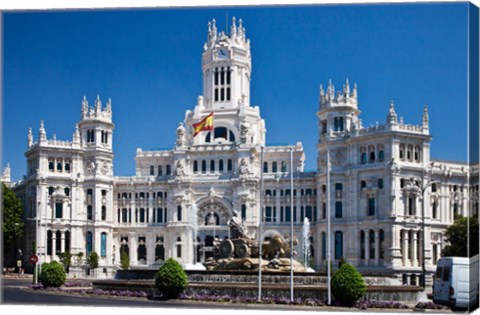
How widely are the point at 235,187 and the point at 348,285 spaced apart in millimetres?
55354

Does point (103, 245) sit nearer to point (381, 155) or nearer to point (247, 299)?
point (381, 155)

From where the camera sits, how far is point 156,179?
100 m

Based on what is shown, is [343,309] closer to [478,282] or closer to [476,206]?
[478,282]

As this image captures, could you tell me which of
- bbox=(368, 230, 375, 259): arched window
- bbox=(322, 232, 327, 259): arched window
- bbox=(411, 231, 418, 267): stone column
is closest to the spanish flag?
bbox=(322, 232, 327, 259): arched window

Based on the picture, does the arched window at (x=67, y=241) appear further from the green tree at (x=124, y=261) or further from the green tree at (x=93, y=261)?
the green tree at (x=124, y=261)

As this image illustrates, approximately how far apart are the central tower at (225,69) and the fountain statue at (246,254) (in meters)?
47.7

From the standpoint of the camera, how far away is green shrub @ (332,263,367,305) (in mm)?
41312

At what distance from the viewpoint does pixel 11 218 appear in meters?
87.9

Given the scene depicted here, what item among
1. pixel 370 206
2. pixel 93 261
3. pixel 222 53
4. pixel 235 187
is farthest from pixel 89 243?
pixel 370 206

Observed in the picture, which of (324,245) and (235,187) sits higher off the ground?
(235,187)

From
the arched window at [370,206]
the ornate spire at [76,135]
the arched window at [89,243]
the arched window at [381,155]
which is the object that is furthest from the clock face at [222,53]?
the arched window at [370,206]

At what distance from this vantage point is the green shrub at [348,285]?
136 ft

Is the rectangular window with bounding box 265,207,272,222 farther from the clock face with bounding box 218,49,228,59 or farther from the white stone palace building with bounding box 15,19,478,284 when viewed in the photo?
the clock face with bounding box 218,49,228,59

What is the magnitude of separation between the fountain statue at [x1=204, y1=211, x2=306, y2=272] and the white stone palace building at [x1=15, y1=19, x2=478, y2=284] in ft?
89.4
